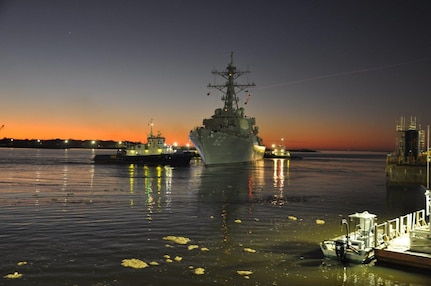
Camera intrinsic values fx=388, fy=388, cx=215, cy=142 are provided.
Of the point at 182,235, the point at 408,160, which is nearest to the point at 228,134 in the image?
the point at 408,160

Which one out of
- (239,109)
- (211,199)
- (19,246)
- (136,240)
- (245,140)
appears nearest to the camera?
(19,246)

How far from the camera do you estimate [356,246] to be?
53.3 ft

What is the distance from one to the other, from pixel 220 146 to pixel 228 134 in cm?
332

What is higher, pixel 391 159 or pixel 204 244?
pixel 391 159

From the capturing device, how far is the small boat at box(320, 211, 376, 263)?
15711mm

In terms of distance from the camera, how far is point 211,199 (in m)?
35.6

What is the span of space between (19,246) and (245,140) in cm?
8300

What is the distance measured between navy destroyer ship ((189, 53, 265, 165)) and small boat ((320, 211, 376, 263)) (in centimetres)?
6513

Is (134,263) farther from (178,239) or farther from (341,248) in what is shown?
(341,248)

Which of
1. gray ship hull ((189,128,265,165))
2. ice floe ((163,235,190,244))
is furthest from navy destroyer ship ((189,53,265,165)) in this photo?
ice floe ((163,235,190,244))

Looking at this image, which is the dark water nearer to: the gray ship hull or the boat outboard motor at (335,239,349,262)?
the boat outboard motor at (335,239,349,262)

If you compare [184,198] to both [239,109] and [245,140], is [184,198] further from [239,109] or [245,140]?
[239,109]

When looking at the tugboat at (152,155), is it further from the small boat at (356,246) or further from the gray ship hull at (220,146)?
the small boat at (356,246)

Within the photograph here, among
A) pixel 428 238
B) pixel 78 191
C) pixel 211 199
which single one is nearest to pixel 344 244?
pixel 428 238
